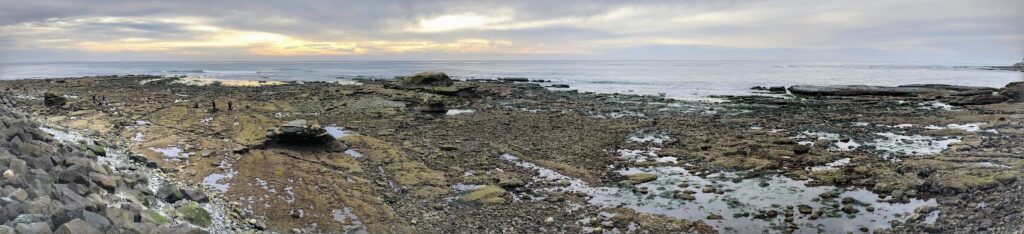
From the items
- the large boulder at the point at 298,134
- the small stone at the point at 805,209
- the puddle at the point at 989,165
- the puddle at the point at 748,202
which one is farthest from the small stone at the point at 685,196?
the large boulder at the point at 298,134

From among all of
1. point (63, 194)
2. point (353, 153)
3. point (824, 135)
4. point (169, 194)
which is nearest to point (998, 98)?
point (824, 135)

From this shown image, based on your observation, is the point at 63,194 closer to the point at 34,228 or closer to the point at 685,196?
the point at 34,228

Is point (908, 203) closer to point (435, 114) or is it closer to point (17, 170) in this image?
point (17, 170)

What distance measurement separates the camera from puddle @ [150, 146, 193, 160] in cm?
1983

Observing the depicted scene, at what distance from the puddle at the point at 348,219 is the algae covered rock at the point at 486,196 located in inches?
124

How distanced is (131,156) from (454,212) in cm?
1123

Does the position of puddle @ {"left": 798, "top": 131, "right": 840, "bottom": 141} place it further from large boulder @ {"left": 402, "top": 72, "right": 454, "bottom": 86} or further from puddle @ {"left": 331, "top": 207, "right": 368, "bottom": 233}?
large boulder @ {"left": 402, "top": 72, "right": 454, "bottom": 86}

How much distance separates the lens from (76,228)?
7.89 m

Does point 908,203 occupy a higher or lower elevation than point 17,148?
lower

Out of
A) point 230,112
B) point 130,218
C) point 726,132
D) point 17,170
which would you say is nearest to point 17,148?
point 17,170

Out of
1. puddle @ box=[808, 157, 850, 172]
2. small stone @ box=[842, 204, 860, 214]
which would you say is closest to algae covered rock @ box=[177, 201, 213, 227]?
small stone @ box=[842, 204, 860, 214]

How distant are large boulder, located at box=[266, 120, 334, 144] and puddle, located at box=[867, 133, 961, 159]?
72.2 ft

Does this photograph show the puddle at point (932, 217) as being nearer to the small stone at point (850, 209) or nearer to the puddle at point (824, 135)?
the small stone at point (850, 209)

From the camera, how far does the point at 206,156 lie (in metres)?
20.1
